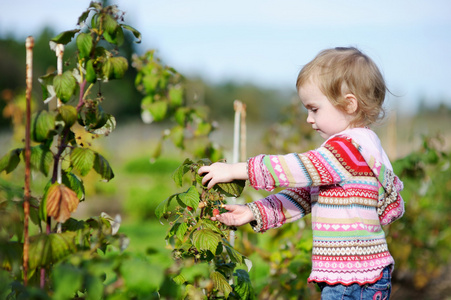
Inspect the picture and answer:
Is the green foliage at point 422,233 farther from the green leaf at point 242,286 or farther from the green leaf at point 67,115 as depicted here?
the green leaf at point 67,115

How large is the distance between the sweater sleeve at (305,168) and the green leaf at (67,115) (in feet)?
1.89

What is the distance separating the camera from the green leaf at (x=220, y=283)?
5.36ft

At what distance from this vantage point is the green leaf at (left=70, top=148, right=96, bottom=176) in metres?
1.56

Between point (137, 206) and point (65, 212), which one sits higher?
point (65, 212)

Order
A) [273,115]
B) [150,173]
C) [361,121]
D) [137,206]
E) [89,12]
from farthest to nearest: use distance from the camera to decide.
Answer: [273,115]
[150,173]
[137,206]
[361,121]
[89,12]

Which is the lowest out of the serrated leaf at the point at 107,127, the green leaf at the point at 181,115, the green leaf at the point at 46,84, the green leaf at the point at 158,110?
the green leaf at the point at 181,115

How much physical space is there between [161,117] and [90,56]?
1510 millimetres

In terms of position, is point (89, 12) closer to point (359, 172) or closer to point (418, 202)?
point (359, 172)

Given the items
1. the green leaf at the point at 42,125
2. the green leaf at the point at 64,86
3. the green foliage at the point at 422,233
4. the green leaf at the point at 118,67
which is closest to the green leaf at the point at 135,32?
the green leaf at the point at 118,67

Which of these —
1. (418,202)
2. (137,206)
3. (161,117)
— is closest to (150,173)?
(137,206)

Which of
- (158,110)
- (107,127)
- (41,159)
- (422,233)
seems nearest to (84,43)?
(107,127)

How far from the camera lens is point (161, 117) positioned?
317 cm

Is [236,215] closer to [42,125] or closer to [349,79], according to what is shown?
[349,79]

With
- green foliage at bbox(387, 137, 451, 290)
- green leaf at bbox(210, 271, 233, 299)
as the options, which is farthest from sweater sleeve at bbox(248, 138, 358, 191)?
green foliage at bbox(387, 137, 451, 290)
